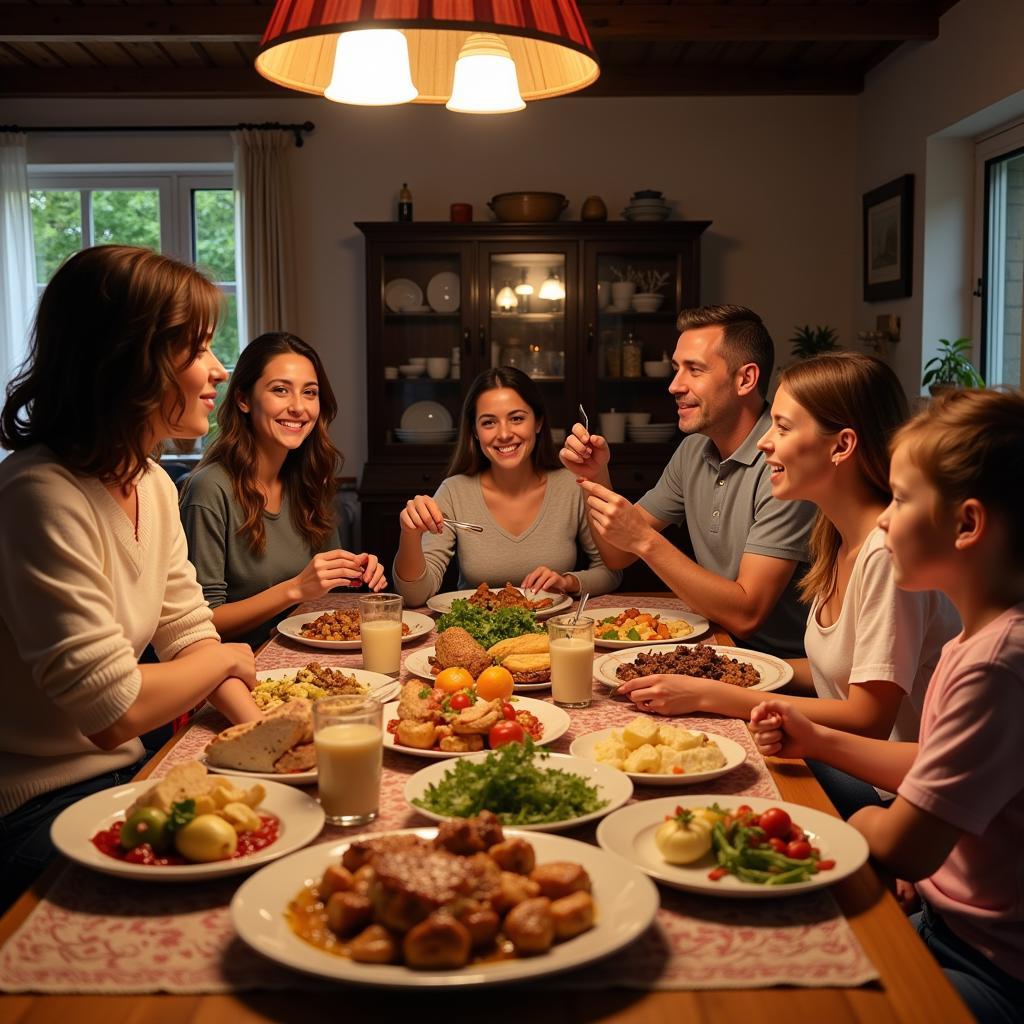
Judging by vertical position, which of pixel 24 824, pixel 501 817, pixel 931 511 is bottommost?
pixel 24 824

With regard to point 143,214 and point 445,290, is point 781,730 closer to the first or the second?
point 445,290

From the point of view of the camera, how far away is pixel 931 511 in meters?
1.44

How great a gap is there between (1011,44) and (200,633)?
3.82 meters

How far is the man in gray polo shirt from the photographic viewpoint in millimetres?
2600

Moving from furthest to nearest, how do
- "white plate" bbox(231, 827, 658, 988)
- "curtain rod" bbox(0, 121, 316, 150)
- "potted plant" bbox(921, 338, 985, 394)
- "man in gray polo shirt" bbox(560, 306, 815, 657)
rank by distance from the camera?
"curtain rod" bbox(0, 121, 316, 150), "potted plant" bbox(921, 338, 985, 394), "man in gray polo shirt" bbox(560, 306, 815, 657), "white plate" bbox(231, 827, 658, 988)

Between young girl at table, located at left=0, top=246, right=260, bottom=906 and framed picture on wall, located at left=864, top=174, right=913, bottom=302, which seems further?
framed picture on wall, located at left=864, top=174, right=913, bottom=302

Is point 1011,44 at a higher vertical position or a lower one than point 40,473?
higher

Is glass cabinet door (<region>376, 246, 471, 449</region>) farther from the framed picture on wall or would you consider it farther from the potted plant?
the potted plant

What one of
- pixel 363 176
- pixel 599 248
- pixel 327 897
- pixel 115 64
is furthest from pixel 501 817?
pixel 115 64

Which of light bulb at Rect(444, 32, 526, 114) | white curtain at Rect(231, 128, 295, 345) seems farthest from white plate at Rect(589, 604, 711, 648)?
white curtain at Rect(231, 128, 295, 345)

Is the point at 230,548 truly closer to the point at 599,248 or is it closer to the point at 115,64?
the point at 599,248

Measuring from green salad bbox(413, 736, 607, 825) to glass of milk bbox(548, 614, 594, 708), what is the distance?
504 millimetres

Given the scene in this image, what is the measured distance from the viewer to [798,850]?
4.09ft

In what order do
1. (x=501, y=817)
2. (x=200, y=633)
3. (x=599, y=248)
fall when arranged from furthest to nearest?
(x=599, y=248), (x=200, y=633), (x=501, y=817)
